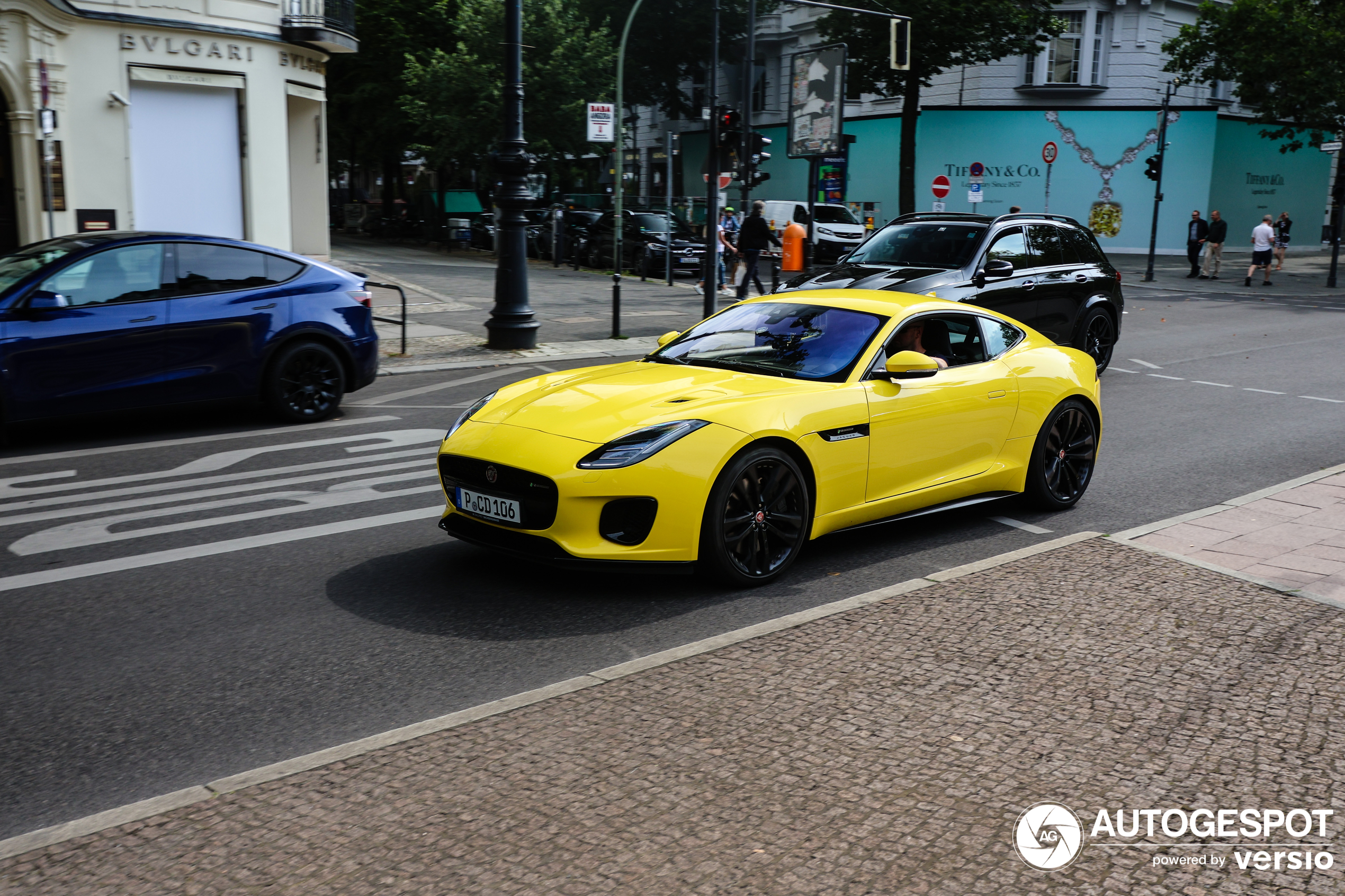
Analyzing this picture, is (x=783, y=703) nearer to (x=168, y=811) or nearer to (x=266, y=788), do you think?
(x=266, y=788)

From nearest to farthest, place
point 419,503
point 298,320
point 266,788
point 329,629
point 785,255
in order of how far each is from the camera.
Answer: point 266,788 → point 329,629 → point 419,503 → point 298,320 → point 785,255

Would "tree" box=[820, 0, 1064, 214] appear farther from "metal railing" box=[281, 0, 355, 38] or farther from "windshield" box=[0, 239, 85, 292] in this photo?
"windshield" box=[0, 239, 85, 292]

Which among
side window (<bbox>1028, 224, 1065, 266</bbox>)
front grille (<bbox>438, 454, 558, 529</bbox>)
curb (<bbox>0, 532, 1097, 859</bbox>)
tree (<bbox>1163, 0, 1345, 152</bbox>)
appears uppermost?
tree (<bbox>1163, 0, 1345, 152</bbox>)

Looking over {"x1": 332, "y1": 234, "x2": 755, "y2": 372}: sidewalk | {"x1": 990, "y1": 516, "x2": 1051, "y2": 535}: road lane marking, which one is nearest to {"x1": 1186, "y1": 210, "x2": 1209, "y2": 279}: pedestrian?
{"x1": 332, "y1": 234, "x2": 755, "y2": 372}: sidewalk

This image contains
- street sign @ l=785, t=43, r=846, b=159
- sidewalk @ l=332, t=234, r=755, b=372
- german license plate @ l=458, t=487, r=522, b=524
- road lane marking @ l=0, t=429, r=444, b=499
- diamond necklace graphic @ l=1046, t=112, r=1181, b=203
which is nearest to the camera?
german license plate @ l=458, t=487, r=522, b=524

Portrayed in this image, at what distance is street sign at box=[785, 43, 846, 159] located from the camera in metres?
18.1

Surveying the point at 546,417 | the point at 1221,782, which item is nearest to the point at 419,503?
the point at 546,417

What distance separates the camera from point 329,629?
513 cm

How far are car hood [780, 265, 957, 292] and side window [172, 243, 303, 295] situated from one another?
4954mm

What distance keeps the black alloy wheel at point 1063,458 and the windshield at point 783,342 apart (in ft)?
4.87

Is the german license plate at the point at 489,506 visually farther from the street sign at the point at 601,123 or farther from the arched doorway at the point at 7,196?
the arched doorway at the point at 7,196

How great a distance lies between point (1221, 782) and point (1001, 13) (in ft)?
120

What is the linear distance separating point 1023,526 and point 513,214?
30.9ft

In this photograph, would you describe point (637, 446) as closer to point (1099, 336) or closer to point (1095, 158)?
point (1099, 336)
